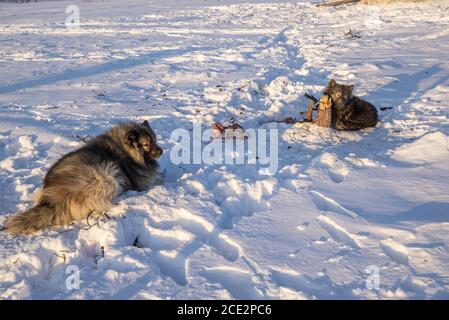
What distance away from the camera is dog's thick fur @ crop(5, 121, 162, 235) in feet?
12.9

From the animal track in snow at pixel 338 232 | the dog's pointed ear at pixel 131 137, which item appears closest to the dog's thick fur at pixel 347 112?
the animal track in snow at pixel 338 232

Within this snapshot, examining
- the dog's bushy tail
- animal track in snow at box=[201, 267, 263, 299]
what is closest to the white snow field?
animal track in snow at box=[201, 267, 263, 299]

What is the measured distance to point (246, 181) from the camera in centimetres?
479

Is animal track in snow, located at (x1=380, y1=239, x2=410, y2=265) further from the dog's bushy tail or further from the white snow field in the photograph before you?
the dog's bushy tail

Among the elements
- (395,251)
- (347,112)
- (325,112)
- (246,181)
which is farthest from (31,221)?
(347,112)

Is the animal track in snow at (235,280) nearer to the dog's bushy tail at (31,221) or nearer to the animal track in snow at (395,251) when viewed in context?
the animal track in snow at (395,251)

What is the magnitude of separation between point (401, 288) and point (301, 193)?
168 centimetres

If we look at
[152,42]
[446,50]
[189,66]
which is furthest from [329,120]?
[152,42]

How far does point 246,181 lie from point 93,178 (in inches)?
71.1

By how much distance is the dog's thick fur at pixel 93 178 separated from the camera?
3.95 metres

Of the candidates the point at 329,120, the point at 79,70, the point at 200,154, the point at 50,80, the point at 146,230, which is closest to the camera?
the point at 146,230

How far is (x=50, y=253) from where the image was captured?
359 centimetres

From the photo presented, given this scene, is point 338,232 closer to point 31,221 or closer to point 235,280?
point 235,280
